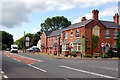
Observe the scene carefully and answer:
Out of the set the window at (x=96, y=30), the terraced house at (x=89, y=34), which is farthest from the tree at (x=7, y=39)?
the window at (x=96, y=30)

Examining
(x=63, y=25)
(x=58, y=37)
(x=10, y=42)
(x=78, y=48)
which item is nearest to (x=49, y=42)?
(x=58, y=37)

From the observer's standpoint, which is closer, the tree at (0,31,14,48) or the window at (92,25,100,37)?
the window at (92,25,100,37)

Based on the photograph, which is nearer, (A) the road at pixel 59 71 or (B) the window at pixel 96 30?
(A) the road at pixel 59 71

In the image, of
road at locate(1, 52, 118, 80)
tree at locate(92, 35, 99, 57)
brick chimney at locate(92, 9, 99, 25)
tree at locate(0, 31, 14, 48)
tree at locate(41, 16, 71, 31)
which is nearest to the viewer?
road at locate(1, 52, 118, 80)

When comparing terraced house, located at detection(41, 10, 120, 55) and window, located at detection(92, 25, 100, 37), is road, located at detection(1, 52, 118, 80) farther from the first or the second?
window, located at detection(92, 25, 100, 37)

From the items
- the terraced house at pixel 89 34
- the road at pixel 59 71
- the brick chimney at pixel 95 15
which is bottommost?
the road at pixel 59 71

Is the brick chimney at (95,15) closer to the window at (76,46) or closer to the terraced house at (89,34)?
the terraced house at (89,34)

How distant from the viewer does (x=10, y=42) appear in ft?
347

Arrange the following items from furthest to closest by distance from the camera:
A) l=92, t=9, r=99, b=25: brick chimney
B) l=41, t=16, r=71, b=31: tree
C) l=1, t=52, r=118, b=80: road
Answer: l=41, t=16, r=71, b=31: tree → l=92, t=9, r=99, b=25: brick chimney → l=1, t=52, r=118, b=80: road

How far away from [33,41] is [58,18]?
19017mm

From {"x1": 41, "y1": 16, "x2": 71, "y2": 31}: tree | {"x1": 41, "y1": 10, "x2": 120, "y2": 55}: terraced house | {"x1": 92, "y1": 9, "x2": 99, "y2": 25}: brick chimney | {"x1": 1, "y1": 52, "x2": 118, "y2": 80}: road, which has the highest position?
{"x1": 41, "y1": 16, "x2": 71, "y2": 31}: tree

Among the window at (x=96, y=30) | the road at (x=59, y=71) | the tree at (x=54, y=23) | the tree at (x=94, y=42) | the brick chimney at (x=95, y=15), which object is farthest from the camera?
the tree at (x=54, y=23)

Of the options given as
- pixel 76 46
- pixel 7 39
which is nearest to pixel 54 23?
pixel 7 39

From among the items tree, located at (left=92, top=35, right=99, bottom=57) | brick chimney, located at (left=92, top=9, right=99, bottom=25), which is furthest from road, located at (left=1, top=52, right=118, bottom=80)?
brick chimney, located at (left=92, top=9, right=99, bottom=25)
